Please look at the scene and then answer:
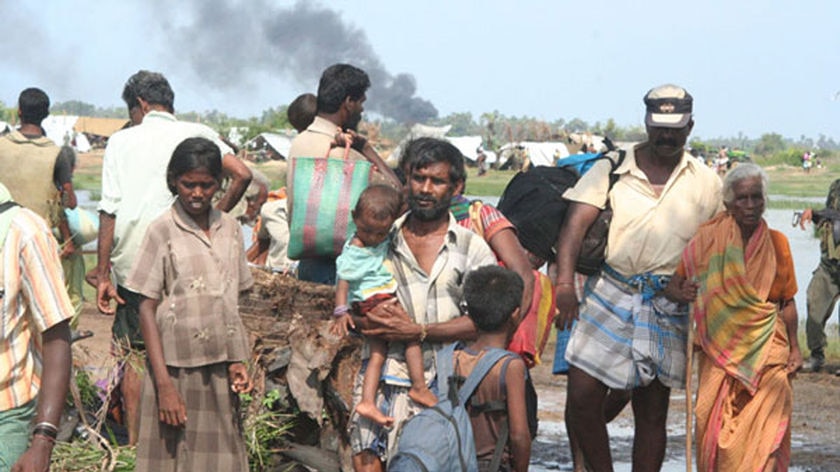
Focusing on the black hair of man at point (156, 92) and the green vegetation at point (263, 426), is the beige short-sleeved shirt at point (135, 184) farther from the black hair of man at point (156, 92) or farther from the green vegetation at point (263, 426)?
the green vegetation at point (263, 426)

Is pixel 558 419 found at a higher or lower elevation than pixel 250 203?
lower

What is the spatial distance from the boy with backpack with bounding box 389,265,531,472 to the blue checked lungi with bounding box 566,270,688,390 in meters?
1.54

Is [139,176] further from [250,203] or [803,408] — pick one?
[803,408]

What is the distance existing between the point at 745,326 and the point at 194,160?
2.65 metres

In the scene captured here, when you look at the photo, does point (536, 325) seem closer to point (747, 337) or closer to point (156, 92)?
point (747, 337)

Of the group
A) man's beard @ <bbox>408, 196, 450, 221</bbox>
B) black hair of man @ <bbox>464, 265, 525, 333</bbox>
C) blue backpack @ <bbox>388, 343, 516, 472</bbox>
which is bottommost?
blue backpack @ <bbox>388, 343, 516, 472</bbox>

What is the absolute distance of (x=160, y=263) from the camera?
504 centimetres

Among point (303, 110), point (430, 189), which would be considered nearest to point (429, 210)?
point (430, 189)

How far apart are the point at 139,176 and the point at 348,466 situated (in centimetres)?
161

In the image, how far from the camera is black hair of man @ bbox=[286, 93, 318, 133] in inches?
293

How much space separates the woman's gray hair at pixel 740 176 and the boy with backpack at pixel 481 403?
163 cm

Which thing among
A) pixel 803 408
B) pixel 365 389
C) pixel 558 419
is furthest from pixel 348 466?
pixel 803 408

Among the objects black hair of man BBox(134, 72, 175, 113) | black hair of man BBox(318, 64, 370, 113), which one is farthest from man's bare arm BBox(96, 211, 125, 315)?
black hair of man BBox(318, 64, 370, 113)

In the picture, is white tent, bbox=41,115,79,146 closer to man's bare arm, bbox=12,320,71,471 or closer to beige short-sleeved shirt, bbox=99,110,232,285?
beige short-sleeved shirt, bbox=99,110,232,285
